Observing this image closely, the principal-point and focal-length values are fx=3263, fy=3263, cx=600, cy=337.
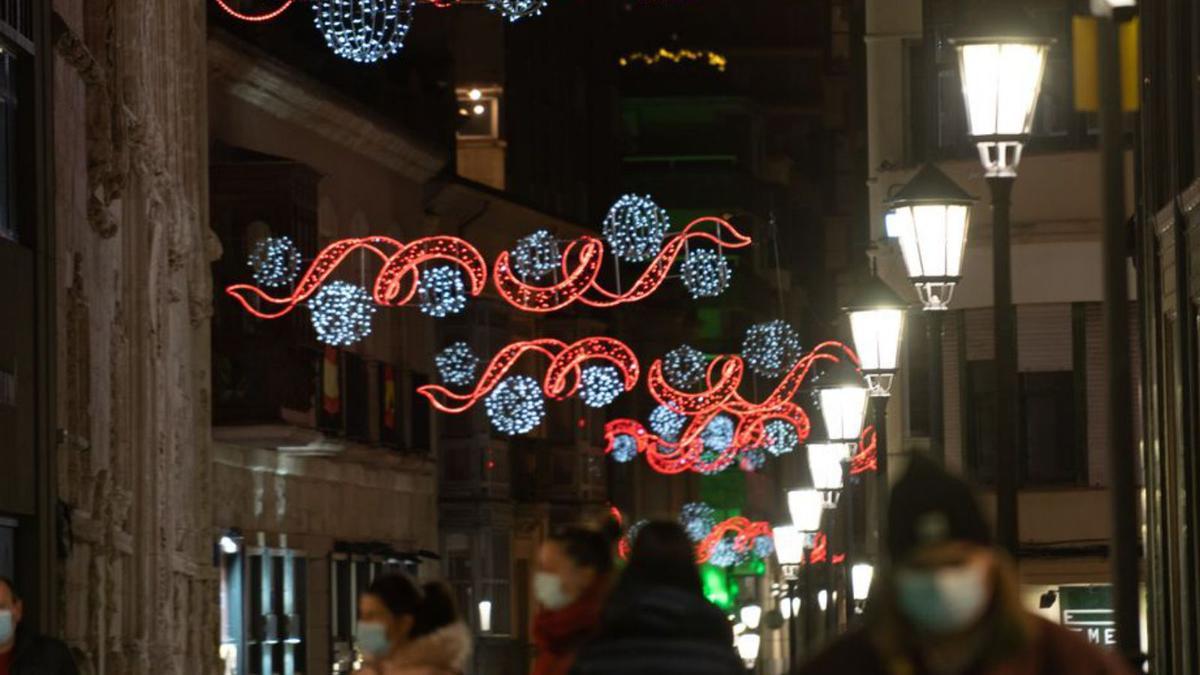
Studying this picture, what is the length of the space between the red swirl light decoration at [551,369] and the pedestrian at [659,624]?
28.7m

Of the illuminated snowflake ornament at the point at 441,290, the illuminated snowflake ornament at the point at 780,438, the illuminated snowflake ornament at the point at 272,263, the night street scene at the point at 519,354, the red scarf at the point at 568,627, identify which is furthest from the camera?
the illuminated snowflake ornament at the point at 780,438

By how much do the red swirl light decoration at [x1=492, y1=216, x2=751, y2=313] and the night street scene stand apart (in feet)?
1.12

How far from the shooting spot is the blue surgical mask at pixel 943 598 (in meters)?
7.55

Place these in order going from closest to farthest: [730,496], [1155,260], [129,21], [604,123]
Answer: [1155,260] → [129,21] → [604,123] → [730,496]

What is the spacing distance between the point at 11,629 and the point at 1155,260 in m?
10.7

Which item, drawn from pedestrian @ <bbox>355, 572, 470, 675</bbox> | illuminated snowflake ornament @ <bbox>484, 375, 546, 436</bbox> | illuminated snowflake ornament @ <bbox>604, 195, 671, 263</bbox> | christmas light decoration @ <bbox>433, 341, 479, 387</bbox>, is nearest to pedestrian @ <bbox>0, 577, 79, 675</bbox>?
pedestrian @ <bbox>355, 572, 470, 675</bbox>

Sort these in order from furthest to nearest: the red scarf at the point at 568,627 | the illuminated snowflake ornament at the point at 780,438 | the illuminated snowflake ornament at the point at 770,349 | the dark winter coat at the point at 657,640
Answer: the illuminated snowflake ornament at the point at 780,438
the illuminated snowflake ornament at the point at 770,349
the red scarf at the point at 568,627
the dark winter coat at the point at 657,640

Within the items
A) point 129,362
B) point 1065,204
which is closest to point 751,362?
point 1065,204

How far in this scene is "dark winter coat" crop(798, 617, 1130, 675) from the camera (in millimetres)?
7633

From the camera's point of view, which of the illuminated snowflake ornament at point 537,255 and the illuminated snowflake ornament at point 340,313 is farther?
the illuminated snowflake ornament at point 340,313

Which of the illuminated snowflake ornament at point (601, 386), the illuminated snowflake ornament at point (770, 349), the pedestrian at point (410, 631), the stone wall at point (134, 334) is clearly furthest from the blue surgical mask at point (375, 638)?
the illuminated snowflake ornament at point (601, 386)

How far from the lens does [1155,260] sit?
75.8 ft

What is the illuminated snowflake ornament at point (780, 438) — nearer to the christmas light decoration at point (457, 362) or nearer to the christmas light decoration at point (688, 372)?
the christmas light decoration at point (688, 372)

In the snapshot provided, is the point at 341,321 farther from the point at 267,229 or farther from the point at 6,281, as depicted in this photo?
the point at 6,281
